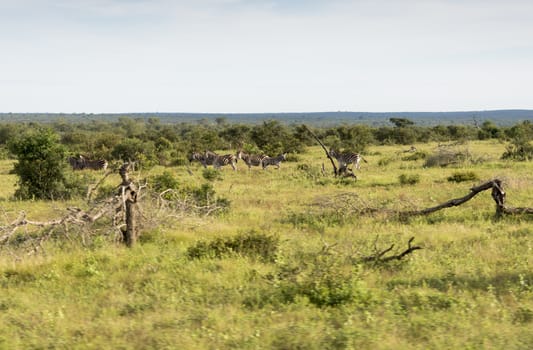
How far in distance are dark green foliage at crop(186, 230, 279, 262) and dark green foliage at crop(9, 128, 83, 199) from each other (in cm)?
932

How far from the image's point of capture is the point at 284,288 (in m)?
6.18

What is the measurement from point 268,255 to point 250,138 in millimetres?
30264

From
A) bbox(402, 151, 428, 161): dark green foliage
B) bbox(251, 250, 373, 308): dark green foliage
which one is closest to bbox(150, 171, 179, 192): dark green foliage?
bbox(251, 250, 373, 308): dark green foliage

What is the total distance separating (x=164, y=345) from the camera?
4.73 m

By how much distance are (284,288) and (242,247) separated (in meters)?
2.05

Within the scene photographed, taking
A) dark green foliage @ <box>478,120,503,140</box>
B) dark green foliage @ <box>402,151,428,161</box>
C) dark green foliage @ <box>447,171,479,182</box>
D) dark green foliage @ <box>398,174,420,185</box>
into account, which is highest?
dark green foliage @ <box>478,120,503,140</box>

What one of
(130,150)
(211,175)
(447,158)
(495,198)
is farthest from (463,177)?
Result: (130,150)

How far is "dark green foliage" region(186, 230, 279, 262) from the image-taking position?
312 inches

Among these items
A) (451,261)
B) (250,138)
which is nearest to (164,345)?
(451,261)

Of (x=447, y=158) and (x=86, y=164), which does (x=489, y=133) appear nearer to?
(x=447, y=158)

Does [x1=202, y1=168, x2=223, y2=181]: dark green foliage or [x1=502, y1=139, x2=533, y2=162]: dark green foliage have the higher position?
[x1=502, y1=139, x2=533, y2=162]: dark green foliage

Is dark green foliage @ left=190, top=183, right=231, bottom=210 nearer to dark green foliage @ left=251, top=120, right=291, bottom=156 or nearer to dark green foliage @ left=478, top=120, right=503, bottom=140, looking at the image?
dark green foliage @ left=251, top=120, right=291, bottom=156

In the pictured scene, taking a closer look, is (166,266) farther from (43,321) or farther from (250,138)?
(250,138)

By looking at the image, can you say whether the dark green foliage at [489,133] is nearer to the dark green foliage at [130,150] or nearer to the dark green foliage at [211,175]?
the dark green foliage at [130,150]
